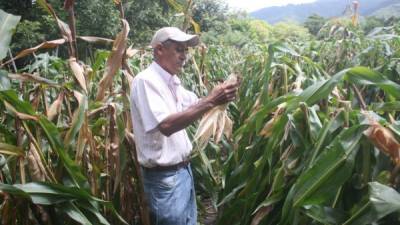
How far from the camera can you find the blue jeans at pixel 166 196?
1.88 meters

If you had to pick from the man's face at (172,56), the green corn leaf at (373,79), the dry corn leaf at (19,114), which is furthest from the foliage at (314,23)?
the dry corn leaf at (19,114)

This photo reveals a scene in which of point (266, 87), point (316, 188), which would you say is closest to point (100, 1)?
point (266, 87)

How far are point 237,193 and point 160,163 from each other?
1.29 feet

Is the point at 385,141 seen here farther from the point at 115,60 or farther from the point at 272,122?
the point at 115,60

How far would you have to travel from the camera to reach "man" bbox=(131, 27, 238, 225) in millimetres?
1767

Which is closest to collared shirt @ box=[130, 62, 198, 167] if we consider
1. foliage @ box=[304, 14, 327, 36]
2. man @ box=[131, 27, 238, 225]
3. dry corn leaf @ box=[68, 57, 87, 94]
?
man @ box=[131, 27, 238, 225]

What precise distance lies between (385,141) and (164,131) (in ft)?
2.96

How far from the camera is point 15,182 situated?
1.55 metres

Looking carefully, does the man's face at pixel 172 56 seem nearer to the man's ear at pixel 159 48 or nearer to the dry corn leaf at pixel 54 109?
the man's ear at pixel 159 48

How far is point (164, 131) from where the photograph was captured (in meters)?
1.74

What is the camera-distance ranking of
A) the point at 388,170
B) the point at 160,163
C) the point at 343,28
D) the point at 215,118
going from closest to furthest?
the point at 388,170 < the point at 215,118 < the point at 160,163 < the point at 343,28

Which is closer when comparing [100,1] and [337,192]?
[337,192]

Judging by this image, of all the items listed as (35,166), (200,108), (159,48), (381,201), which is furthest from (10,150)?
(381,201)

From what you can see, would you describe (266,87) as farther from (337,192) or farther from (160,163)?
(337,192)
